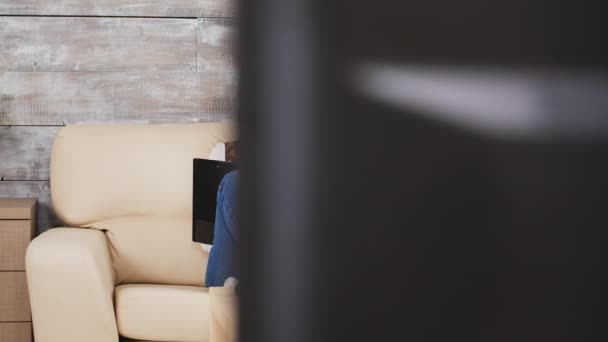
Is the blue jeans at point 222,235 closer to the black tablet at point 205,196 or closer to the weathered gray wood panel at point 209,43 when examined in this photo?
the black tablet at point 205,196

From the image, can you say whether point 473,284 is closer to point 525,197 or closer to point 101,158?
point 525,197

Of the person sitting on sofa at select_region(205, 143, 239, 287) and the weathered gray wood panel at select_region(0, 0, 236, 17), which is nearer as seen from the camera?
the person sitting on sofa at select_region(205, 143, 239, 287)

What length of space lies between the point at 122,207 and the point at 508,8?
3.22 metres

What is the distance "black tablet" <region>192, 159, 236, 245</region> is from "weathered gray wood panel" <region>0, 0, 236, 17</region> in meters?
0.95

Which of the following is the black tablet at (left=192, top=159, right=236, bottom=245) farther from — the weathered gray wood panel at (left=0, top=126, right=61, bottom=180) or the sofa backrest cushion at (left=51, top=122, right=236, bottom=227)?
the weathered gray wood panel at (left=0, top=126, right=61, bottom=180)

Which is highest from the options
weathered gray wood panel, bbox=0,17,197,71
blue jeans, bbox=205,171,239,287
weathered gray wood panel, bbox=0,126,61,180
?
weathered gray wood panel, bbox=0,17,197,71

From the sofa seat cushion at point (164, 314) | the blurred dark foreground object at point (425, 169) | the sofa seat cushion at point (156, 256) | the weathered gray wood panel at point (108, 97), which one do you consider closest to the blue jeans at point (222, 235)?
the sofa seat cushion at point (164, 314)

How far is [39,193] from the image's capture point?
143 inches

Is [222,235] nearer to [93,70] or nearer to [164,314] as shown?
[164,314]

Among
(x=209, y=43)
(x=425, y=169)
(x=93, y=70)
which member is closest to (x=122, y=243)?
(x=93, y=70)

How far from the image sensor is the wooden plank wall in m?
3.58

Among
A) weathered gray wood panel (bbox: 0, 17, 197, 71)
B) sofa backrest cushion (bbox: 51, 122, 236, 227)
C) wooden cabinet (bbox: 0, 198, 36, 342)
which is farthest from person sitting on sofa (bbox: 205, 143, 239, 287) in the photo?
weathered gray wood panel (bbox: 0, 17, 197, 71)

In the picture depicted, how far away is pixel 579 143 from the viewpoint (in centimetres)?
7

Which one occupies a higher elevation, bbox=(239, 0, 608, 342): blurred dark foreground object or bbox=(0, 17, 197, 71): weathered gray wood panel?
bbox=(0, 17, 197, 71): weathered gray wood panel
